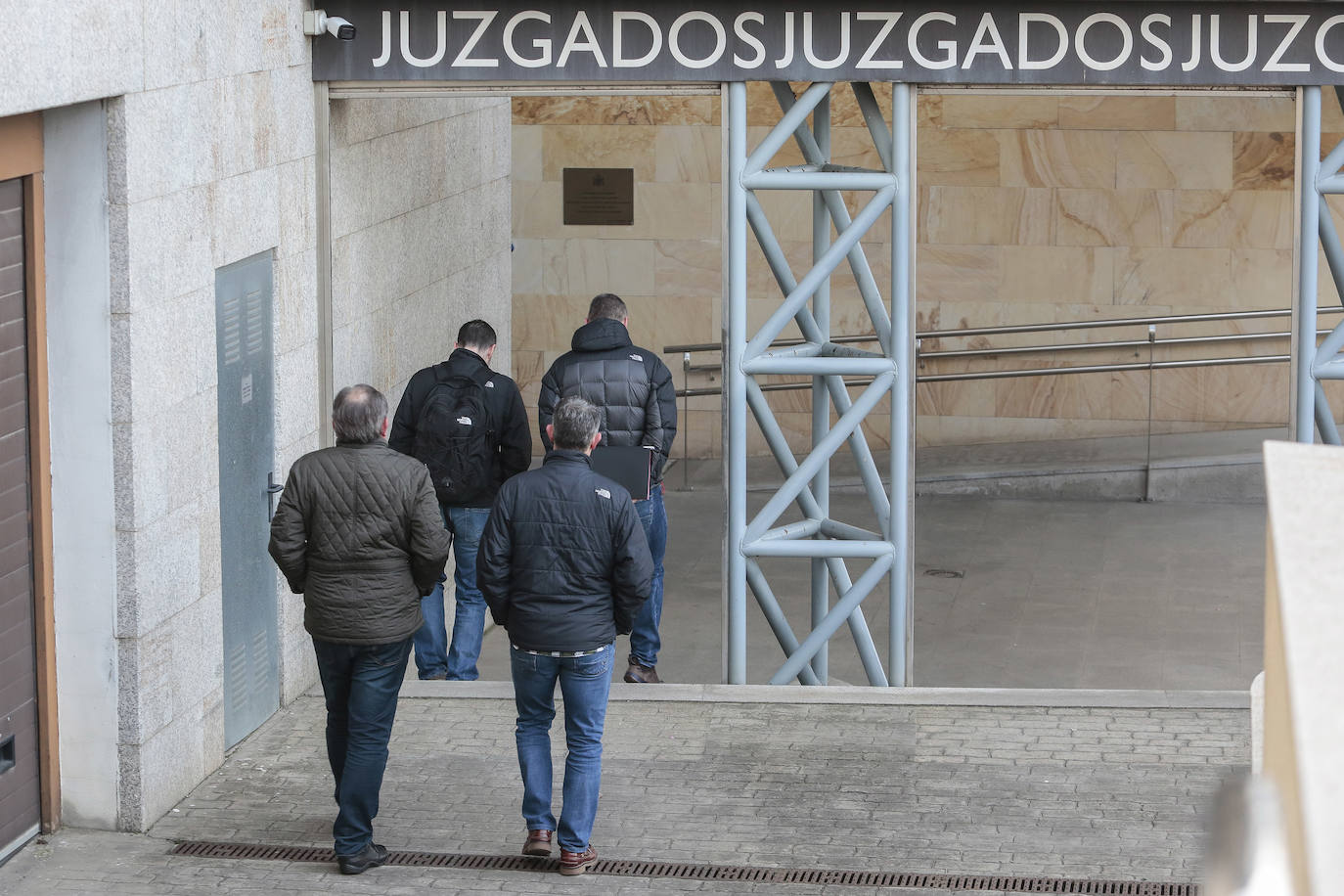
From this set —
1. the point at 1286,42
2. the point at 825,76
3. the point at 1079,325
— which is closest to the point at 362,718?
the point at 825,76

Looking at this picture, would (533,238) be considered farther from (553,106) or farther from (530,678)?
(530,678)

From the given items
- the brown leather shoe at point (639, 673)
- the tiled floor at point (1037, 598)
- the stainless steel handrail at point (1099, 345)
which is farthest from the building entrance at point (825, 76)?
the stainless steel handrail at point (1099, 345)

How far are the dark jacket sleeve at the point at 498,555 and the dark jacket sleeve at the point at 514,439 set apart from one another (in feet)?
6.98

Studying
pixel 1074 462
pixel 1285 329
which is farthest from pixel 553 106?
pixel 1285 329

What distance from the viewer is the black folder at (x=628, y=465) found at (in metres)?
8.21

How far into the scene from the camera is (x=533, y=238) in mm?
15672

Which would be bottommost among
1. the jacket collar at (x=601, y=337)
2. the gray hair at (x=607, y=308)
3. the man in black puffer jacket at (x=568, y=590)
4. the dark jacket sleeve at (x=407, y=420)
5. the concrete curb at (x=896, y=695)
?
the concrete curb at (x=896, y=695)

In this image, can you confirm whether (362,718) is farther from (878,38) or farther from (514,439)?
(878,38)

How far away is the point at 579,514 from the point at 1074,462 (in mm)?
8850

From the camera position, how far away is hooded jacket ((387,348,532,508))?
8141 millimetres

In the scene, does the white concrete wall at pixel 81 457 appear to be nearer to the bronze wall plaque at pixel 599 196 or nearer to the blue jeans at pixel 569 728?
the blue jeans at pixel 569 728

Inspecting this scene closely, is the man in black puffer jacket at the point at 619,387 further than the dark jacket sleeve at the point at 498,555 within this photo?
Yes

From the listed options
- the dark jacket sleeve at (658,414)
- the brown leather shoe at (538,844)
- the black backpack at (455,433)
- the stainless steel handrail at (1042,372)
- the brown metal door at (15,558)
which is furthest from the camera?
the stainless steel handrail at (1042,372)

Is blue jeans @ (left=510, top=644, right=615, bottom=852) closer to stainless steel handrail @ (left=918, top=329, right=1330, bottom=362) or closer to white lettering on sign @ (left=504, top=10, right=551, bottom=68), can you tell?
white lettering on sign @ (left=504, top=10, right=551, bottom=68)
